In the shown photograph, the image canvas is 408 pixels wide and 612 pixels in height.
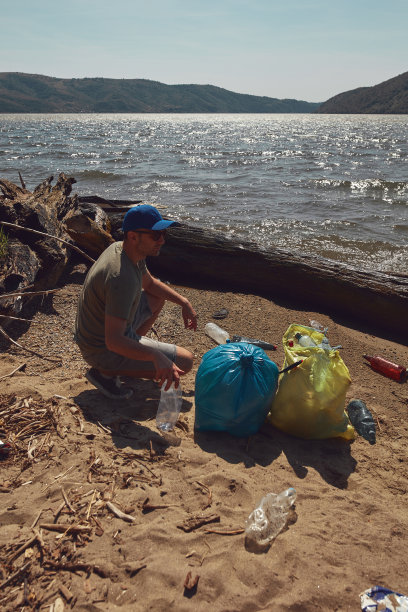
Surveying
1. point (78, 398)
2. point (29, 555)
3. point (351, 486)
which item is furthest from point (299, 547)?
point (78, 398)

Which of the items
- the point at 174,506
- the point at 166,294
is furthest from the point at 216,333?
the point at 174,506

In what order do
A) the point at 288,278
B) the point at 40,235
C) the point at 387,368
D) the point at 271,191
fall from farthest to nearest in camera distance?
the point at 271,191 → the point at 288,278 → the point at 40,235 → the point at 387,368

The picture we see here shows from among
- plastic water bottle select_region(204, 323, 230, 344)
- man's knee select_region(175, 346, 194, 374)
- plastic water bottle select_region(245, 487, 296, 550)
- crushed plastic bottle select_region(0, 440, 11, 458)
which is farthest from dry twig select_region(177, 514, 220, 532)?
plastic water bottle select_region(204, 323, 230, 344)

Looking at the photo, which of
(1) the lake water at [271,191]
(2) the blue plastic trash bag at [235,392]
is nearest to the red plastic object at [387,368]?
(1) the lake water at [271,191]

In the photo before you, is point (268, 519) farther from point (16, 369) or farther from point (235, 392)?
point (16, 369)

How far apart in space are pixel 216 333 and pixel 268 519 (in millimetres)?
2886

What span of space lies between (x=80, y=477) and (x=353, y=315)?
14.7ft

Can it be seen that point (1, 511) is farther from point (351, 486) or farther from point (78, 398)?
point (351, 486)

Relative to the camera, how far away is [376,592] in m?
2.15

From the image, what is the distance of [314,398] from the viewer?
3.35 m

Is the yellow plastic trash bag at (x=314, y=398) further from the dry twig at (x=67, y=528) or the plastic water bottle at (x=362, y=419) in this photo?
the dry twig at (x=67, y=528)

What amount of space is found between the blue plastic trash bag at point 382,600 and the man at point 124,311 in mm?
1621

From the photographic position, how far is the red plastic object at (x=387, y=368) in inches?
185

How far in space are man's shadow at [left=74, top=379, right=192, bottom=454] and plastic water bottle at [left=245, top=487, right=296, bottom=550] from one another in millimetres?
825
